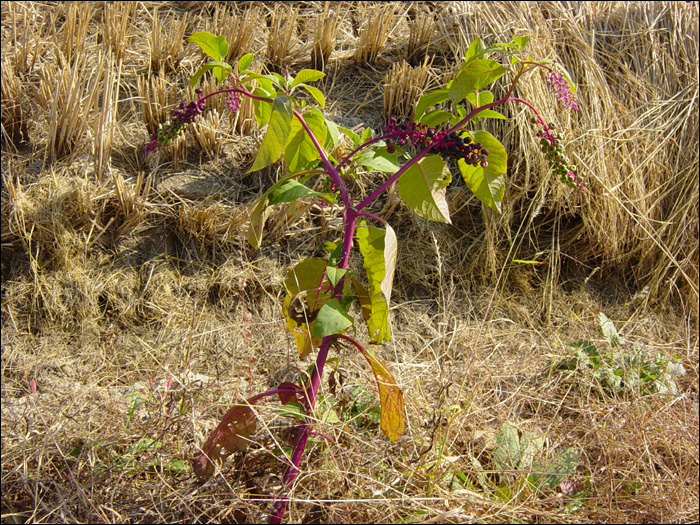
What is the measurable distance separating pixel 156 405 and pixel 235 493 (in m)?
0.48

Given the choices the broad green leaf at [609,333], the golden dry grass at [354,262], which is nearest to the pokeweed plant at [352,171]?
the golden dry grass at [354,262]

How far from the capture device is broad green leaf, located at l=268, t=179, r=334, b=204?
1.15 metres

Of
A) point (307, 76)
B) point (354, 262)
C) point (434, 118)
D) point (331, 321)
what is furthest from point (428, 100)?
point (354, 262)

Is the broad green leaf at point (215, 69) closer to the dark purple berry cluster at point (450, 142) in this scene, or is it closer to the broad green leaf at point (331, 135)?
the broad green leaf at point (331, 135)

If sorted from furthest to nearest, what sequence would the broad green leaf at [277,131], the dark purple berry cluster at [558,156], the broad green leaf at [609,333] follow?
the broad green leaf at [609,333] → the dark purple berry cluster at [558,156] → the broad green leaf at [277,131]

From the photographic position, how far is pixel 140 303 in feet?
7.48

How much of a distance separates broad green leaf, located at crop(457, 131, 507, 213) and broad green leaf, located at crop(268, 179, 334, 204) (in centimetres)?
34

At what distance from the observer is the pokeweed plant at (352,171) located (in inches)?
43.7

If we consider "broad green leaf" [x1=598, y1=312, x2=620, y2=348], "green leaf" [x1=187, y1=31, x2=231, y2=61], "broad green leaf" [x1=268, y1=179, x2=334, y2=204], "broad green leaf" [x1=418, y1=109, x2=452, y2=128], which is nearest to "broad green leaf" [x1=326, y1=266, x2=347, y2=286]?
"broad green leaf" [x1=268, y1=179, x2=334, y2=204]

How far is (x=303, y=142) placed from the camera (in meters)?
1.30

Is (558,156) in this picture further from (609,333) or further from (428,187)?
(609,333)

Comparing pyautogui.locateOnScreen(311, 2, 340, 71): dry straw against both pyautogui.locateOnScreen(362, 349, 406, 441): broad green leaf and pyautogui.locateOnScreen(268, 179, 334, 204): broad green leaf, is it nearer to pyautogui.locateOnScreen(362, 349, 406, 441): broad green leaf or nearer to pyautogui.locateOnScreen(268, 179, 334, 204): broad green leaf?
→ pyautogui.locateOnScreen(268, 179, 334, 204): broad green leaf

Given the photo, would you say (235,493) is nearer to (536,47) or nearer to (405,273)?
(405,273)

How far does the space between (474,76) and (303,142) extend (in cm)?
43
